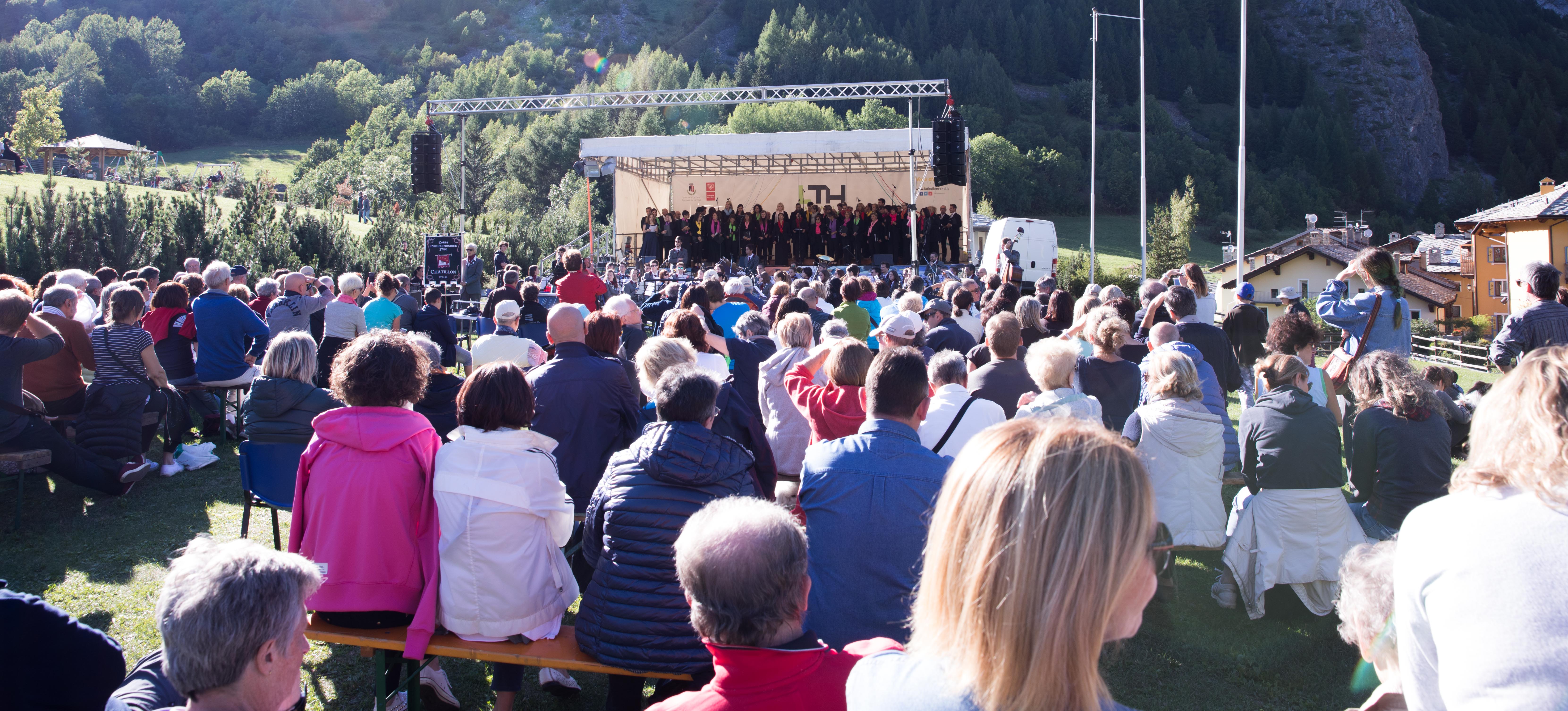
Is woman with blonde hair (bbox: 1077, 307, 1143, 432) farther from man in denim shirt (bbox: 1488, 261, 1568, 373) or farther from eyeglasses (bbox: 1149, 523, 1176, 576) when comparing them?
man in denim shirt (bbox: 1488, 261, 1568, 373)

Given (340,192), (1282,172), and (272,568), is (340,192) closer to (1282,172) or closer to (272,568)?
(272,568)

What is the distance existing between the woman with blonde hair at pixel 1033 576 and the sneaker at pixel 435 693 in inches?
105

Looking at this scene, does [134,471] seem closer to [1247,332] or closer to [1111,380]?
[1111,380]

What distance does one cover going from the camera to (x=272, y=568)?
1.58 m

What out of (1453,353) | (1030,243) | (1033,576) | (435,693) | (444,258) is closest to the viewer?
(1033,576)

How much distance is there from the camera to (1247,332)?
20.9 ft

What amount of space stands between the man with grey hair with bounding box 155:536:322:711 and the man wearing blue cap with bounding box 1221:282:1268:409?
6047mm

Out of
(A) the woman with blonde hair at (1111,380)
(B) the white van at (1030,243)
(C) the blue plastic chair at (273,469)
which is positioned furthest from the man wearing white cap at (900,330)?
(B) the white van at (1030,243)

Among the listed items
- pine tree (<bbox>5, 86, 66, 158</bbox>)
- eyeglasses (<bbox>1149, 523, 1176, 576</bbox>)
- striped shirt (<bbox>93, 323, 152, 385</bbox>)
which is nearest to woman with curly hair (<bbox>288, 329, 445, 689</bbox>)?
eyeglasses (<bbox>1149, 523, 1176, 576</bbox>)

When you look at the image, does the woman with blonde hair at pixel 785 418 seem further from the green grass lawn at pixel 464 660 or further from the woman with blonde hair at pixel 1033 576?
the woman with blonde hair at pixel 1033 576

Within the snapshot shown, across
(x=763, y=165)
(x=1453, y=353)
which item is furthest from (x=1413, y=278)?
(x=763, y=165)

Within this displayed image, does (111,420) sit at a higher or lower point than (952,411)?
lower

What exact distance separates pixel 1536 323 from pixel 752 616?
5.45 metres

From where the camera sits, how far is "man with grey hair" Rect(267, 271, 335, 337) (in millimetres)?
8117
